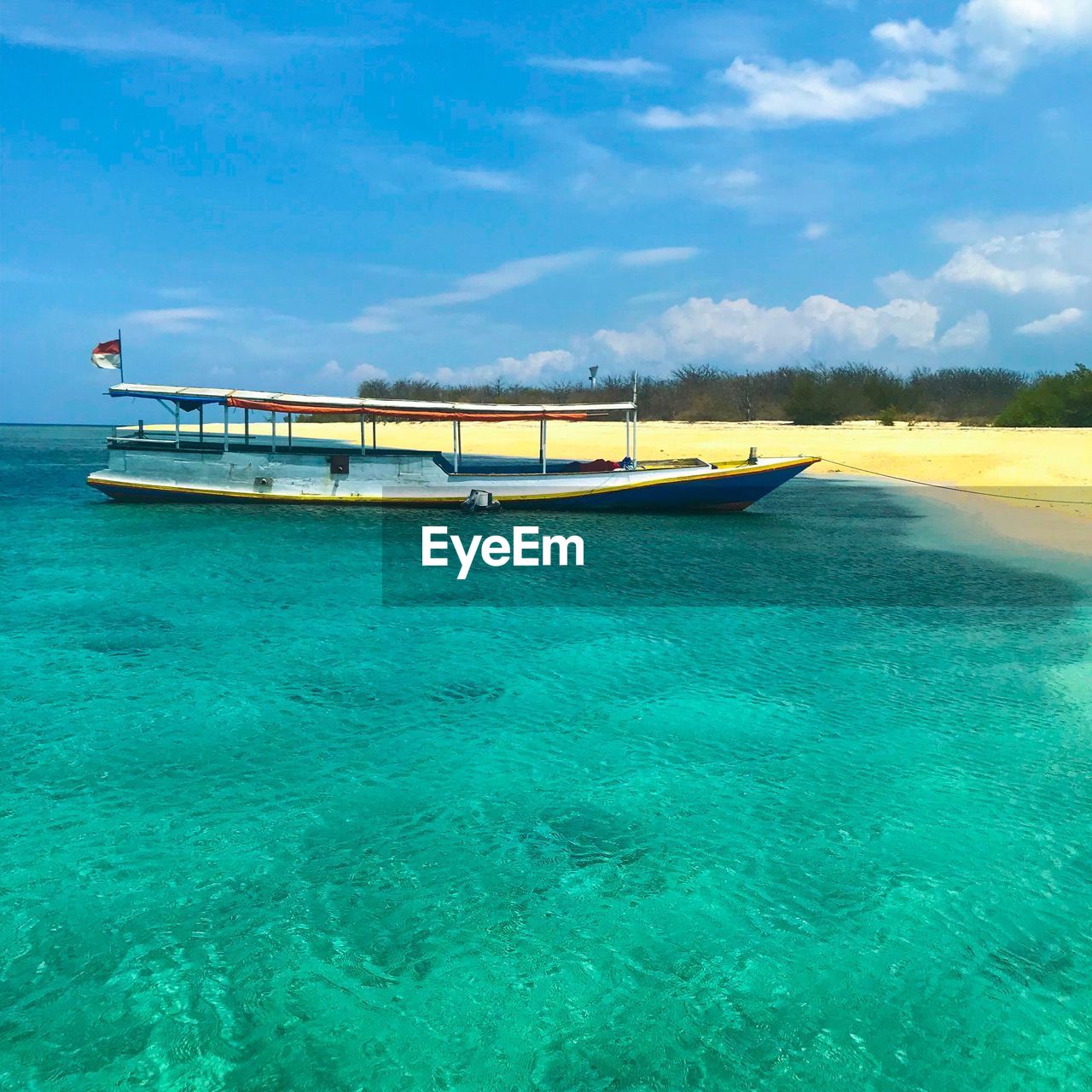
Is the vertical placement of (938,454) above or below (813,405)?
below

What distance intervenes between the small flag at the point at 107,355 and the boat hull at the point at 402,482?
3.23 metres

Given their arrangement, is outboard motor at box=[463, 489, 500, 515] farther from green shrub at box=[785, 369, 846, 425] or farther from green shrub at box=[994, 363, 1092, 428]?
green shrub at box=[785, 369, 846, 425]

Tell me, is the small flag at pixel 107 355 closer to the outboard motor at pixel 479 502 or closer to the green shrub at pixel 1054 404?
the outboard motor at pixel 479 502

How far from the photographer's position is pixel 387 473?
1334 inches

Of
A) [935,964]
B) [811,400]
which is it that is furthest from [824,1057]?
[811,400]

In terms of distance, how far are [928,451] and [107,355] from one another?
131ft

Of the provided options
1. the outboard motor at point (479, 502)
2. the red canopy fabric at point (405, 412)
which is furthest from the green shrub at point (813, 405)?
the outboard motor at point (479, 502)

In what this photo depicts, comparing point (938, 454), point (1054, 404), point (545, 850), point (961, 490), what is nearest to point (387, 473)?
point (961, 490)

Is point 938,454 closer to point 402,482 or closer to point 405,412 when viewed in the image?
point 402,482

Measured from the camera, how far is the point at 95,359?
3459 centimetres

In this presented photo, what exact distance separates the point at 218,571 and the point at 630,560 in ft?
33.2

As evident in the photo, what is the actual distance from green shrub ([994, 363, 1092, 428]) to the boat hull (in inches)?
1485

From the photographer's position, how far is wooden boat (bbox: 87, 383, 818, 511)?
3114 cm

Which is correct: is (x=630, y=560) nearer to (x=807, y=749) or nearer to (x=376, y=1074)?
(x=807, y=749)
